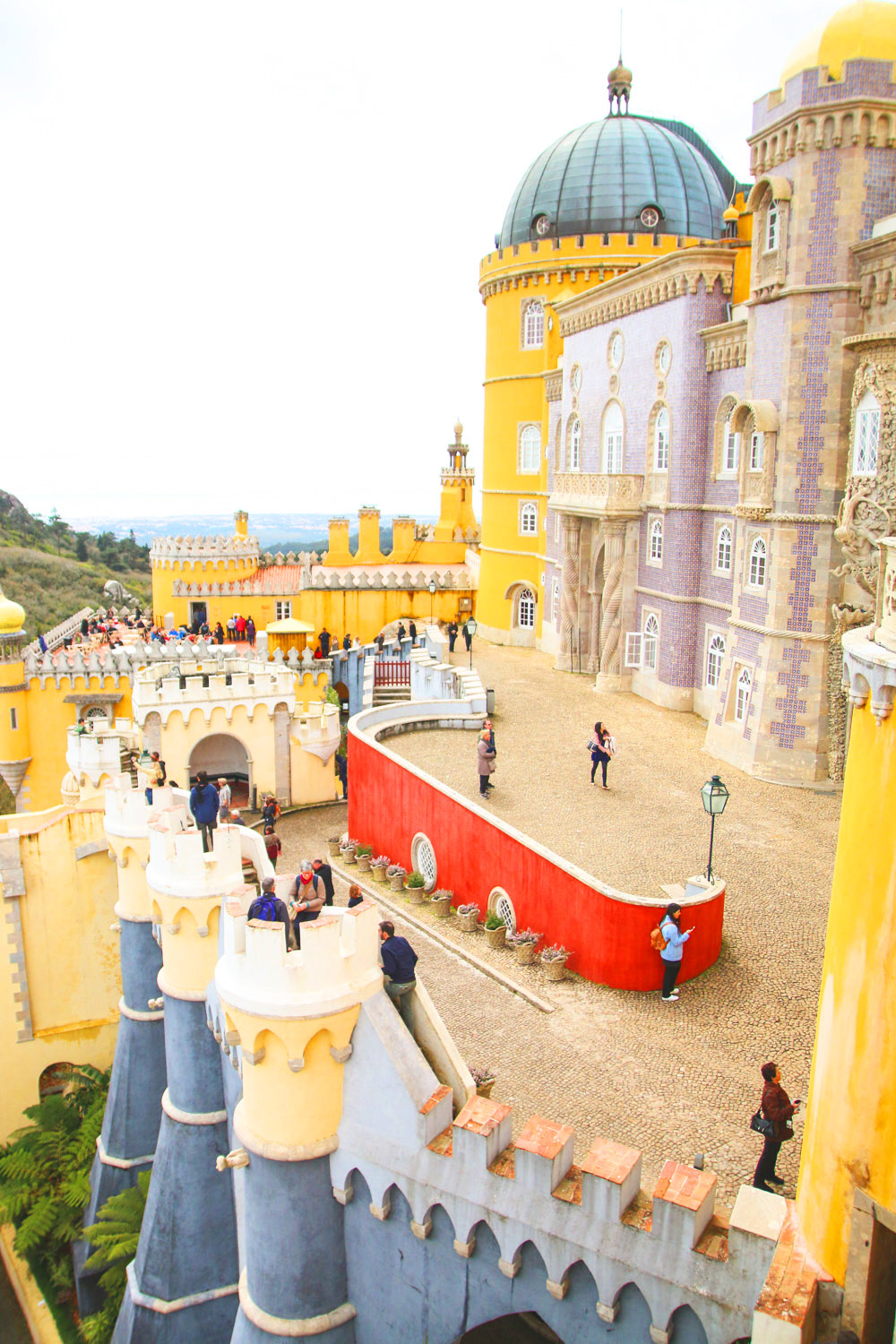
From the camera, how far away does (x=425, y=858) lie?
17.6m

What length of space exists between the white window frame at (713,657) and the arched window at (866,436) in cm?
588

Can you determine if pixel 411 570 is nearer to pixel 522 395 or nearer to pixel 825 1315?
pixel 522 395

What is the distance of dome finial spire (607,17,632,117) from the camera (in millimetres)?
32469

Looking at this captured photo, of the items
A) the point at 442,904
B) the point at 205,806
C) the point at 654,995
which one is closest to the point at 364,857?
the point at 442,904

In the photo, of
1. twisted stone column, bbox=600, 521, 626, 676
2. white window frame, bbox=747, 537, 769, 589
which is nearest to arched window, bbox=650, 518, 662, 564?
twisted stone column, bbox=600, 521, 626, 676

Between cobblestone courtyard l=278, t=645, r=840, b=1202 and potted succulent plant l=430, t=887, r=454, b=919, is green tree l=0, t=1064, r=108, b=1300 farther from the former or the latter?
potted succulent plant l=430, t=887, r=454, b=919

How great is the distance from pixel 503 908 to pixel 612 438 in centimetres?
1561

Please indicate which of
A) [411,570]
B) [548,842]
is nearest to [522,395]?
[411,570]

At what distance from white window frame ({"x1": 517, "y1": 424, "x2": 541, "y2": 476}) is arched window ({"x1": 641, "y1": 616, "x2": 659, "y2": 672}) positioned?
32.9 ft

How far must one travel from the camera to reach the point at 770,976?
11836 millimetres

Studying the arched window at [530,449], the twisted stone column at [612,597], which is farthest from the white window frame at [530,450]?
the twisted stone column at [612,597]

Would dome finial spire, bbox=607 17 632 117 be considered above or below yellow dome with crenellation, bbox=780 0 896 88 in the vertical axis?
above

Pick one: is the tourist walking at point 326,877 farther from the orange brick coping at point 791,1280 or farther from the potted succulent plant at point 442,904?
the orange brick coping at point 791,1280

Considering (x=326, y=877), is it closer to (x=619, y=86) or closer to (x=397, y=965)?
(x=397, y=965)
